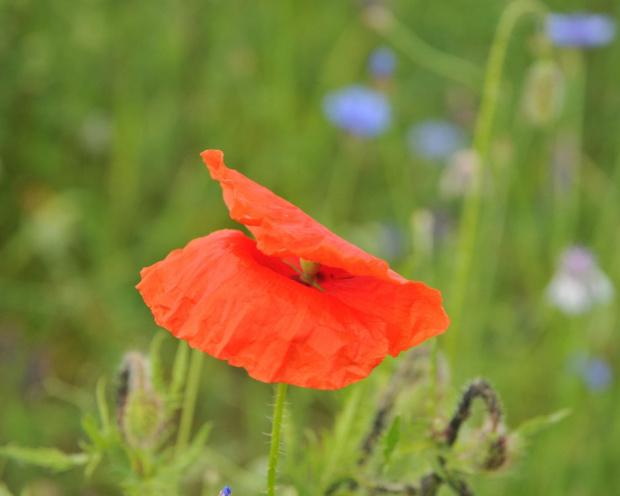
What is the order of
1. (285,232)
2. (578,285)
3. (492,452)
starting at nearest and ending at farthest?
(285,232)
(492,452)
(578,285)

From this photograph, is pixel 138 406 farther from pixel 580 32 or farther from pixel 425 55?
pixel 425 55

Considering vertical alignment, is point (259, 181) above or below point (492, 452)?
above

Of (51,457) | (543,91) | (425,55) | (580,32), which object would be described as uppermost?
(425,55)

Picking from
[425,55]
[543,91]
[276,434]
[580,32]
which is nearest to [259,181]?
[425,55]

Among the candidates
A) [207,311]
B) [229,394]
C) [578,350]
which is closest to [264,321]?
[207,311]

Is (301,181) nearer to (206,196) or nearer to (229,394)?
(206,196)

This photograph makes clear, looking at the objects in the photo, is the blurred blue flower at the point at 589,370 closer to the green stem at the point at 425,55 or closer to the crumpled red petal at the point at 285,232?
the green stem at the point at 425,55

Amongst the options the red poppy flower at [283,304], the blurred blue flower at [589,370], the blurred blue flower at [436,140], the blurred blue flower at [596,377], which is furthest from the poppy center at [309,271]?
the blurred blue flower at [436,140]
